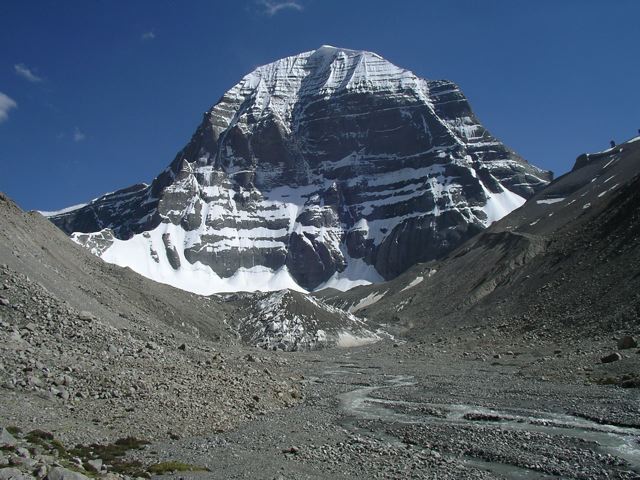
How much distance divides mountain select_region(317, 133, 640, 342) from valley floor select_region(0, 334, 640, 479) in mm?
19344

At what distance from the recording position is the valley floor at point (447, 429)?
29.1 meters

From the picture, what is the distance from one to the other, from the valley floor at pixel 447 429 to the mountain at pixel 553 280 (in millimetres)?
19344

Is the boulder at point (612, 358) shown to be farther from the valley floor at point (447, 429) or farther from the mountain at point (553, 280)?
the mountain at point (553, 280)

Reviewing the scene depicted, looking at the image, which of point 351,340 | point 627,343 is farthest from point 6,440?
point 351,340

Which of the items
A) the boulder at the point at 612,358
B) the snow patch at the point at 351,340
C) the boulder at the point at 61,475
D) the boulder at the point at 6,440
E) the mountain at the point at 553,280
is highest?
the mountain at the point at 553,280

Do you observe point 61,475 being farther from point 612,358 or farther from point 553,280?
point 553,280

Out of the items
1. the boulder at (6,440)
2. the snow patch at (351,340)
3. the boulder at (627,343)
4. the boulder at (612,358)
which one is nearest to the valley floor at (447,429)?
the boulder at (612,358)

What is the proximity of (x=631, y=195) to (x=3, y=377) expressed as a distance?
12301 centimetres

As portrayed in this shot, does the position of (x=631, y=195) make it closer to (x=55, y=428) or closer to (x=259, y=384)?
(x=259, y=384)

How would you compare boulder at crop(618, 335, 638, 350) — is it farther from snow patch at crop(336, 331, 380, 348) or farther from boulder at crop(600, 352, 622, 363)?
snow patch at crop(336, 331, 380, 348)

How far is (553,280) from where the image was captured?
11681 centimetres

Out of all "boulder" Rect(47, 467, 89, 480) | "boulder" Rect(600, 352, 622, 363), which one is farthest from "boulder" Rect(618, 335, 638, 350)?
"boulder" Rect(47, 467, 89, 480)

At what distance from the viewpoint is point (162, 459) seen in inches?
1110

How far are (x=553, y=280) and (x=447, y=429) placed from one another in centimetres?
8618
